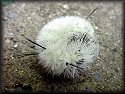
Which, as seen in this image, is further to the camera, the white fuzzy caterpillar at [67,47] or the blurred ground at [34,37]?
the blurred ground at [34,37]

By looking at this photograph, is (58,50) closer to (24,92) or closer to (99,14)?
(24,92)

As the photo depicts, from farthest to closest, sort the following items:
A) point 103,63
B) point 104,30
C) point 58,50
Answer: point 104,30 < point 103,63 < point 58,50

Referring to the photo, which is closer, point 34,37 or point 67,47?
point 67,47

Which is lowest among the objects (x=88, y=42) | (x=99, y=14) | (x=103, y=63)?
(x=103, y=63)

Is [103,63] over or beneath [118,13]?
beneath

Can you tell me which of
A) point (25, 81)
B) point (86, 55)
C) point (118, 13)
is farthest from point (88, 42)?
point (118, 13)
